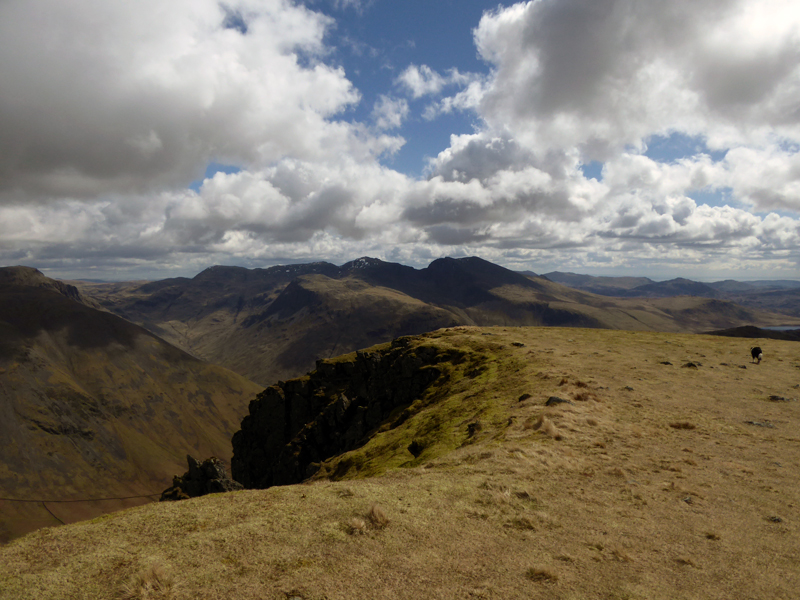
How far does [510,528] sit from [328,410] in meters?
71.1

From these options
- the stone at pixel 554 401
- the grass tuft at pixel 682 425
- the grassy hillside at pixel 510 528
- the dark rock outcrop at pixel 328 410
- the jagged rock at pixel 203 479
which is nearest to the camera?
the grassy hillside at pixel 510 528

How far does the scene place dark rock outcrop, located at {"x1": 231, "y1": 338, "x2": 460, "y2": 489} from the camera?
70312 millimetres

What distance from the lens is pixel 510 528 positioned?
53.9ft

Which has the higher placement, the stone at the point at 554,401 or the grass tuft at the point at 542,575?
the grass tuft at the point at 542,575

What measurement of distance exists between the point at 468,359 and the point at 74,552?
56.8 metres

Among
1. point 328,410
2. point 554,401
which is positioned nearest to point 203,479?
point 328,410

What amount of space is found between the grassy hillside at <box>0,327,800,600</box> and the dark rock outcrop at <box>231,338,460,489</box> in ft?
117

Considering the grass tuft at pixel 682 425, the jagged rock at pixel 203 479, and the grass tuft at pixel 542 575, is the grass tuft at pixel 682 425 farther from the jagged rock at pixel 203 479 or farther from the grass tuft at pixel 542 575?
the jagged rock at pixel 203 479

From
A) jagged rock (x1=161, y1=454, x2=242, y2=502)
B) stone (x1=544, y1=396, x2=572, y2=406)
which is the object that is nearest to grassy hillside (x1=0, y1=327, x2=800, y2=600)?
stone (x1=544, y1=396, x2=572, y2=406)

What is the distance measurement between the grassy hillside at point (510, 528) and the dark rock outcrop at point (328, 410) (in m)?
35.7

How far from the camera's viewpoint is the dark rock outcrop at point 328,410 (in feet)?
231

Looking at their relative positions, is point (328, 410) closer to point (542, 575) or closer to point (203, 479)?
point (203, 479)

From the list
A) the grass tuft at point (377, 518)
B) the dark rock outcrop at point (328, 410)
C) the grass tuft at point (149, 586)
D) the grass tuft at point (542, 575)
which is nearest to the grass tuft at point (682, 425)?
the grass tuft at point (542, 575)

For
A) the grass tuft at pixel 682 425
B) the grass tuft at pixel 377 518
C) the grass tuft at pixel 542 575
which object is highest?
the grass tuft at pixel 377 518
